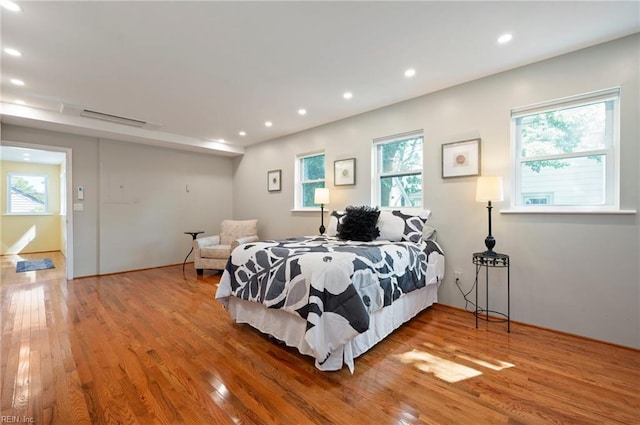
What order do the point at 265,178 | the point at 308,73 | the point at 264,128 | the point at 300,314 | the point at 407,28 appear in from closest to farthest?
the point at 300,314 → the point at 407,28 → the point at 308,73 → the point at 264,128 → the point at 265,178

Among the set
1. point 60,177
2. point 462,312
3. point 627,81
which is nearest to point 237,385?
point 462,312

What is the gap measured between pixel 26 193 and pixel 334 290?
9.14 m

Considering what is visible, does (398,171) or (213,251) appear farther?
(213,251)

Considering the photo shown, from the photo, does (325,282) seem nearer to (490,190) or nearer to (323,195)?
(490,190)

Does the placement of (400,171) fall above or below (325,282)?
above

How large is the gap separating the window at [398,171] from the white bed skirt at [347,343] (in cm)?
127

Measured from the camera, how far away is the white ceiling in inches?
78.0

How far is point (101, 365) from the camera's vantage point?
1.98 meters

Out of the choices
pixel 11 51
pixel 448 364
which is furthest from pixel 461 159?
pixel 11 51

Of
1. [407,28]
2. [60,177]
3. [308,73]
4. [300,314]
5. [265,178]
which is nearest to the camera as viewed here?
[300,314]

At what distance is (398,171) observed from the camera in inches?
147

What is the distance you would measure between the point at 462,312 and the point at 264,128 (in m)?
3.95

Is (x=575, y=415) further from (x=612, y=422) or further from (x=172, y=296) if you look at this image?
(x=172, y=296)

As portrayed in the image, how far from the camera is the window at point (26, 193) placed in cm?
684
